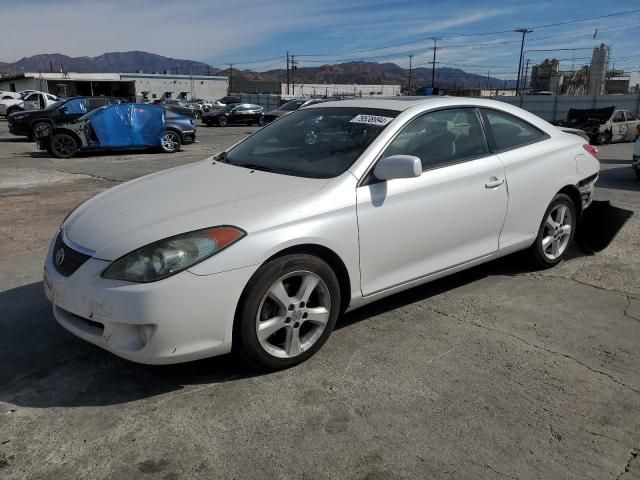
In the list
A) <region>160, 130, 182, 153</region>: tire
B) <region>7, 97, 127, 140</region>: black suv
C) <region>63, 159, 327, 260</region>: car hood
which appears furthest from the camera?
<region>7, 97, 127, 140</region>: black suv

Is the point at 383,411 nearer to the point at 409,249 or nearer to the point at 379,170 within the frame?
the point at 409,249

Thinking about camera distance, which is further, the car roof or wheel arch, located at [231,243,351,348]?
the car roof

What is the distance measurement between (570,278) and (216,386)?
3.30m

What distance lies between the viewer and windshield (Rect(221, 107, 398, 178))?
3.57m

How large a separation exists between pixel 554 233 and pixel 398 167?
225 centimetres

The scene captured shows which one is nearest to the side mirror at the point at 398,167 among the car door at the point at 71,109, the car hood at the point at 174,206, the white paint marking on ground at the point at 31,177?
the car hood at the point at 174,206

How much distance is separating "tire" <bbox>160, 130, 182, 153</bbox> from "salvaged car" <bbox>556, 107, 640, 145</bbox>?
14.6 metres

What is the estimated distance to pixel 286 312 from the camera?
306 centimetres

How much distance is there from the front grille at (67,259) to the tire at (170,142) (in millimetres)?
13529

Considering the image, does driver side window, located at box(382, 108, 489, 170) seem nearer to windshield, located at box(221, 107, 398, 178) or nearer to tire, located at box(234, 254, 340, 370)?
windshield, located at box(221, 107, 398, 178)

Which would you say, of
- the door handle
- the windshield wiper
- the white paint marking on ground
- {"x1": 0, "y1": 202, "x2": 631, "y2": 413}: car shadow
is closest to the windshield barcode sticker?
the windshield wiper

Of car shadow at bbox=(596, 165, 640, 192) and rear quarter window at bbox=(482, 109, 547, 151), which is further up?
rear quarter window at bbox=(482, 109, 547, 151)

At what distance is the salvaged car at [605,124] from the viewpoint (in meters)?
20.4

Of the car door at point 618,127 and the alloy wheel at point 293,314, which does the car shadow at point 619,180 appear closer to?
the alloy wheel at point 293,314
